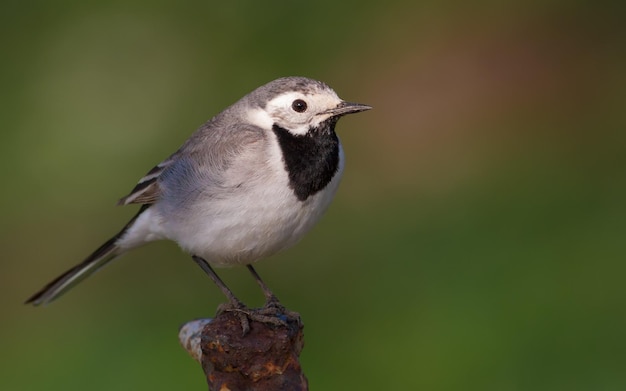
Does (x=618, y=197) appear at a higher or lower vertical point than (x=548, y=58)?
lower

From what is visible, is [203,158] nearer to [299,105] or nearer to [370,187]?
[299,105]

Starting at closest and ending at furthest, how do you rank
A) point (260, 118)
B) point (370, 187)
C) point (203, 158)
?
point (260, 118) → point (203, 158) → point (370, 187)

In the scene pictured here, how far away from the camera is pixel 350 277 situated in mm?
8938

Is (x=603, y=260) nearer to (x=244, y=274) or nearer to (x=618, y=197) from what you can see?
(x=618, y=197)

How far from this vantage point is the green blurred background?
783 cm

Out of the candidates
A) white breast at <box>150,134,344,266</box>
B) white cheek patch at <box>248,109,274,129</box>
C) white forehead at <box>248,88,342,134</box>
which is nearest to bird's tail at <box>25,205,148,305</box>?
white breast at <box>150,134,344,266</box>

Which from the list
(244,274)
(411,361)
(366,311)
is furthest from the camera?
(244,274)

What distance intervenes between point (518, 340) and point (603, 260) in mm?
1492

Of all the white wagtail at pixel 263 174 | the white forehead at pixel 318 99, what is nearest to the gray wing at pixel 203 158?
the white wagtail at pixel 263 174

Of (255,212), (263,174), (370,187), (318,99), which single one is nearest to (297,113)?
(318,99)

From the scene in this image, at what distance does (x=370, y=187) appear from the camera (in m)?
10.4

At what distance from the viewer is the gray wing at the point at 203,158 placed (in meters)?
5.00

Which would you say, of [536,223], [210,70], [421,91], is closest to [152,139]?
[210,70]

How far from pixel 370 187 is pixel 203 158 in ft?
17.4
